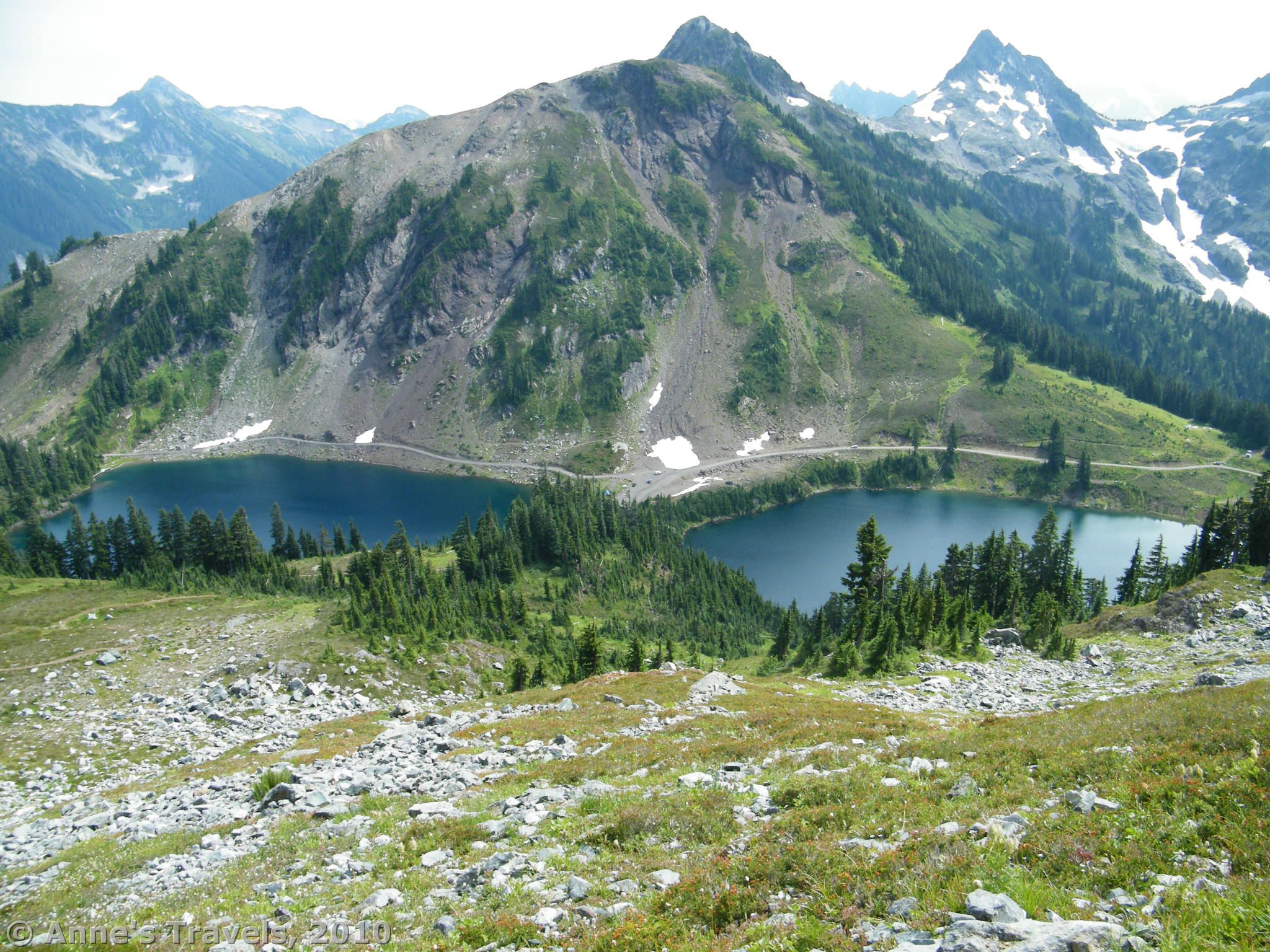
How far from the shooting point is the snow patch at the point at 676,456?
192 metres

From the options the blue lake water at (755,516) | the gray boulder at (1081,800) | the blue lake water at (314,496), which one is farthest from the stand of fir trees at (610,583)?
the blue lake water at (314,496)

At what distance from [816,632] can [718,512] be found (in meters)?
96.4

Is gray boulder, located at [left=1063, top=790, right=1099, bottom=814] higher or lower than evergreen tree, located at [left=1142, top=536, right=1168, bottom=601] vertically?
higher

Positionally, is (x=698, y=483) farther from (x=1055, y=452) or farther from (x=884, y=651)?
(x=884, y=651)

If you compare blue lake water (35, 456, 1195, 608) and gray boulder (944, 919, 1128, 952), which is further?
blue lake water (35, 456, 1195, 608)

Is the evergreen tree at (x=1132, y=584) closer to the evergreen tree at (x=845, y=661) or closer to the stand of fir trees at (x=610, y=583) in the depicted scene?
the stand of fir trees at (x=610, y=583)

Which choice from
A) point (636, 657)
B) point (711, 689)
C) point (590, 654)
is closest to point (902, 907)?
point (711, 689)

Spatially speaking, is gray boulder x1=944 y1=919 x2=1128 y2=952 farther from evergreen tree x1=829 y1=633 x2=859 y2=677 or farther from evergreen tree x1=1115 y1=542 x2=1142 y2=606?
evergreen tree x1=1115 y1=542 x2=1142 y2=606

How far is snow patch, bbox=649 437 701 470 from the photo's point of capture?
630 feet

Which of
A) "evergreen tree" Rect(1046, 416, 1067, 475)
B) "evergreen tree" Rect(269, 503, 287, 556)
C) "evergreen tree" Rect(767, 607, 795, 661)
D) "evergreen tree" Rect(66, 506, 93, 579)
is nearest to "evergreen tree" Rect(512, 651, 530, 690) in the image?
"evergreen tree" Rect(767, 607, 795, 661)

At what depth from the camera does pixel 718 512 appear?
16488 cm

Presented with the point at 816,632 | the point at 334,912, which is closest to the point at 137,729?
the point at 334,912

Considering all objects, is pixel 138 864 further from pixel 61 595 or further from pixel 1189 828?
pixel 61 595

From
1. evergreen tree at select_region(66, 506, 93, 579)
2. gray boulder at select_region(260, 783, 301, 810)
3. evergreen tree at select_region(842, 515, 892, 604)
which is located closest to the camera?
gray boulder at select_region(260, 783, 301, 810)
